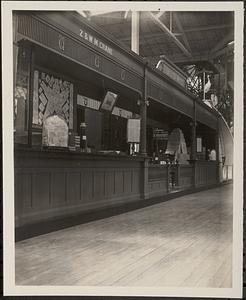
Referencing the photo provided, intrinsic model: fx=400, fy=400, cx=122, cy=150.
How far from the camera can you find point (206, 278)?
107 inches

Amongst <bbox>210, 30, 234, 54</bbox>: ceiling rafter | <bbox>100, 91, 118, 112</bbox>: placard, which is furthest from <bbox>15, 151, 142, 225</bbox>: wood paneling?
<bbox>210, 30, 234, 54</bbox>: ceiling rafter

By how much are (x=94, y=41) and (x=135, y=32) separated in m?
1.07

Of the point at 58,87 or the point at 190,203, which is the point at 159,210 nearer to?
the point at 190,203

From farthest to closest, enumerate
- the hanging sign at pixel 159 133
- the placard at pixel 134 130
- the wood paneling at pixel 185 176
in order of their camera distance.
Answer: the wood paneling at pixel 185 176, the hanging sign at pixel 159 133, the placard at pixel 134 130

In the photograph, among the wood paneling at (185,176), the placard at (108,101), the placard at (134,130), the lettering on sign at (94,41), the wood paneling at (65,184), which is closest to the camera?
the wood paneling at (65,184)

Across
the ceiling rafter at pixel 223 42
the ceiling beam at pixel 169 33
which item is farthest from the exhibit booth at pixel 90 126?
the ceiling rafter at pixel 223 42

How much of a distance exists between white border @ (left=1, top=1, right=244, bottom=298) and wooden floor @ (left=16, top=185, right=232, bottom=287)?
0.22ft

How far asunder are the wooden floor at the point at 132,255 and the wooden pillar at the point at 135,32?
4.66ft

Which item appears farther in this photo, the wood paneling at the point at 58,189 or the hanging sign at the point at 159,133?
the hanging sign at the point at 159,133

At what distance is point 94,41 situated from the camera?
4.81 m

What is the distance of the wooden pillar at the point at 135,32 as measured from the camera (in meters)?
2.92

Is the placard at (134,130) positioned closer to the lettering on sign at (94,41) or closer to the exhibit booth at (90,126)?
the exhibit booth at (90,126)

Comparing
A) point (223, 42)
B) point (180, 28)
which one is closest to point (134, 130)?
point (180, 28)

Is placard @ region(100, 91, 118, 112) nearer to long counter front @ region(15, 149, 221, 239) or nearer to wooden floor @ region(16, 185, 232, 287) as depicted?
long counter front @ region(15, 149, 221, 239)
